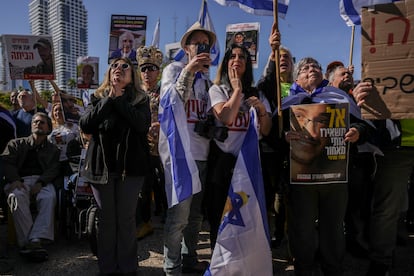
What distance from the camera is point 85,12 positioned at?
9731 cm

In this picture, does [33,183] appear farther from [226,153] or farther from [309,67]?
[309,67]

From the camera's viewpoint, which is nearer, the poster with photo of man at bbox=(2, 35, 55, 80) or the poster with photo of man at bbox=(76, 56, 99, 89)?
the poster with photo of man at bbox=(2, 35, 55, 80)

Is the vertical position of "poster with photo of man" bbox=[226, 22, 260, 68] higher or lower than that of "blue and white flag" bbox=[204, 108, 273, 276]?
higher

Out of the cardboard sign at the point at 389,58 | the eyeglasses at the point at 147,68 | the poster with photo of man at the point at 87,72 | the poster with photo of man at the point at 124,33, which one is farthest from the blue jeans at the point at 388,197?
the poster with photo of man at the point at 87,72

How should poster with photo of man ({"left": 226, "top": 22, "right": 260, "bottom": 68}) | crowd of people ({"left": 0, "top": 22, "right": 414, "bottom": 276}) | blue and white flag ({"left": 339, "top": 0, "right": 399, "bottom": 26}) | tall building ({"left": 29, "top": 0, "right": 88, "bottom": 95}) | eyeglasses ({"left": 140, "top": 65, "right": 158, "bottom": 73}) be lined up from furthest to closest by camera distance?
tall building ({"left": 29, "top": 0, "right": 88, "bottom": 95}) < poster with photo of man ({"left": 226, "top": 22, "right": 260, "bottom": 68}) < blue and white flag ({"left": 339, "top": 0, "right": 399, "bottom": 26}) < eyeglasses ({"left": 140, "top": 65, "right": 158, "bottom": 73}) < crowd of people ({"left": 0, "top": 22, "right": 414, "bottom": 276})

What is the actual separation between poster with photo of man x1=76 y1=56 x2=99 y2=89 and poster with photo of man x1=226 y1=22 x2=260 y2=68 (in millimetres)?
3519

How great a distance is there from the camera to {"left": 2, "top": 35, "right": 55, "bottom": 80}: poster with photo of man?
5734 millimetres

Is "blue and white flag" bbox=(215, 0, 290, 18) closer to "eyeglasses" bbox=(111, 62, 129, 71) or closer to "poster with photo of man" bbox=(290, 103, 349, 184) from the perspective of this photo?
"poster with photo of man" bbox=(290, 103, 349, 184)

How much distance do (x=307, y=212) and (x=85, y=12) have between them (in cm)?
10572

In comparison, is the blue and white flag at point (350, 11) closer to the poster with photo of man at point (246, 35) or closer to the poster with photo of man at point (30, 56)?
the poster with photo of man at point (246, 35)

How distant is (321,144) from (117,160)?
1619mm

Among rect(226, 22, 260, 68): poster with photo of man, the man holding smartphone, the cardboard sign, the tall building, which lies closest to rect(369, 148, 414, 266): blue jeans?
the cardboard sign

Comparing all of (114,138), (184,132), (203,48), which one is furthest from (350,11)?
(114,138)

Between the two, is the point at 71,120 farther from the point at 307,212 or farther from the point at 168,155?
the point at 307,212
